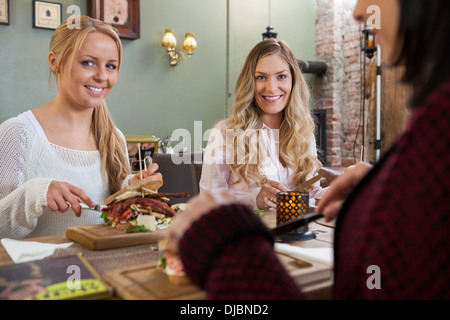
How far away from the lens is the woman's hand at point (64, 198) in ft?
4.23

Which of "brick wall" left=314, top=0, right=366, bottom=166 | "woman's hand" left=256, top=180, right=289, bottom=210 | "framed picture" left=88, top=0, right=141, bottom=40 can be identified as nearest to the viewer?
"woman's hand" left=256, top=180, right=289, bottom=210

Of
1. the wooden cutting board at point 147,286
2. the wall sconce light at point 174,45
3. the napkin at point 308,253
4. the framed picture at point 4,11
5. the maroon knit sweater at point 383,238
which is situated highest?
the framed picture at point 4,11

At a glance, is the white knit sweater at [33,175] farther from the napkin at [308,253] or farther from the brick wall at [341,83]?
the brick wall at [341,83]

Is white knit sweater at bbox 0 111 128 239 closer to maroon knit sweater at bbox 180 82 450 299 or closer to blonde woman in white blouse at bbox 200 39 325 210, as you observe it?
blonde woman in white blouse at bbox 200 39 325 210

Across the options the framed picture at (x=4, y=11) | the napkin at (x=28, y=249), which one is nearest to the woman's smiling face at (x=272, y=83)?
the napkin at (x=28, y=249)

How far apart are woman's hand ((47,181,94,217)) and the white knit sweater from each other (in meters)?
0.08

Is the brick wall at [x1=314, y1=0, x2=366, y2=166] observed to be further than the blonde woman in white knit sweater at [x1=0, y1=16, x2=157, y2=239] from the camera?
Yes

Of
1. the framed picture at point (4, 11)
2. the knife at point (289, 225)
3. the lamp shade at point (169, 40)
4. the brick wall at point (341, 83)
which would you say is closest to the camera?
the knife at point (289, 225)

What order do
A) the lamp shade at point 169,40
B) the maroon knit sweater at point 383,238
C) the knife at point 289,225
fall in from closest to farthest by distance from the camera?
the maroon knit sweater at point 383,238 < the knife at point 289,225 < the lamp shade at point 169,40

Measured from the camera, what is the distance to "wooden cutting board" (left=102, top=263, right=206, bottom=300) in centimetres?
75

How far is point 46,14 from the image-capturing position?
16.1 feet

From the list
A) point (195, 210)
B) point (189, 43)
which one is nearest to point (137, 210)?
point (195, 210)

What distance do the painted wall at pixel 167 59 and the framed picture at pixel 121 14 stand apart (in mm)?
140

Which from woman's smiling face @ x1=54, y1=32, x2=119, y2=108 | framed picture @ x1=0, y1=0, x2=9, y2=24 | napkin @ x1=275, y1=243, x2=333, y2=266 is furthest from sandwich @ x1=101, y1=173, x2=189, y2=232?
framed picture @ x1=0, y1=0, x2=9, y2=24
